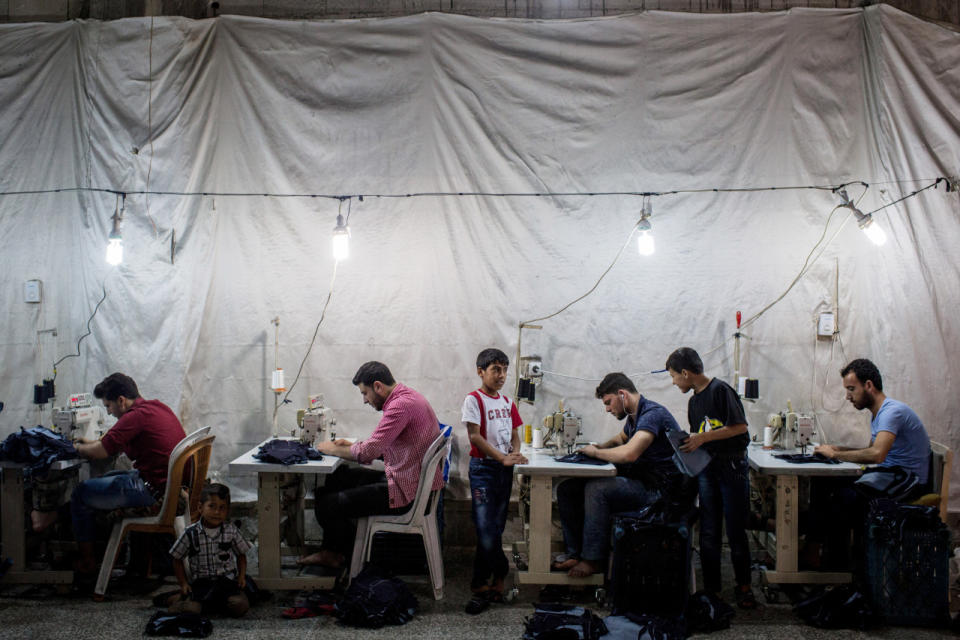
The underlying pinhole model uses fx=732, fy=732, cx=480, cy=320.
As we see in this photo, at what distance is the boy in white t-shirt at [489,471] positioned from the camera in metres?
3.95

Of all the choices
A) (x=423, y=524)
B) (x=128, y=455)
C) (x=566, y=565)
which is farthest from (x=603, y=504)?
(x=128, y=455)

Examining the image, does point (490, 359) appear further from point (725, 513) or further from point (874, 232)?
point (874, 232)

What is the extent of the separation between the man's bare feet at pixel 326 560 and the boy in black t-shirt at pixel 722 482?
205 centimetres

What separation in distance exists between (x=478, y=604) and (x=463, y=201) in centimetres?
260

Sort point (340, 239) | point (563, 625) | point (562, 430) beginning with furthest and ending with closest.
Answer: point (340, 239) < point (562, 430) < point (563, 625)

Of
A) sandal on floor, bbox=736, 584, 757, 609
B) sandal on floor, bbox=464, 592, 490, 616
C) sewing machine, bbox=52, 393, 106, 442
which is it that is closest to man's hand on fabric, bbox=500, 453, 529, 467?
sandal on floor, bbox=464, 592, 490, 616

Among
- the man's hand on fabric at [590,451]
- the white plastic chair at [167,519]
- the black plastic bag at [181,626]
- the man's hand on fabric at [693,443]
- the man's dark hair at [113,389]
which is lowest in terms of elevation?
the black plastic bag at [181,626]

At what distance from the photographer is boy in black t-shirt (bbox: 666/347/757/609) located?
12.7ft

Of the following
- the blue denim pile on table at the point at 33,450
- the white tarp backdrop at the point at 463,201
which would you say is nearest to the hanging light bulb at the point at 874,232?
the white tarp backdrop at the point at 463,201

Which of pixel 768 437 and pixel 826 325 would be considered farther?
pixel 826 325

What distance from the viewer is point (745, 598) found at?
3.86 metres

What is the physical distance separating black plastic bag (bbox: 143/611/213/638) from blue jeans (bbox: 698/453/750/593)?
2564mm

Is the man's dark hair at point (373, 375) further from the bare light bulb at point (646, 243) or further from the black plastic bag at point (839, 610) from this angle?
the black plastic bag at point (839, 610)

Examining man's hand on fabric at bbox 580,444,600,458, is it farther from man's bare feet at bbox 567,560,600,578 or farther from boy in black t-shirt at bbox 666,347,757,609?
man's bare feet at bbox 567,560,600,578
